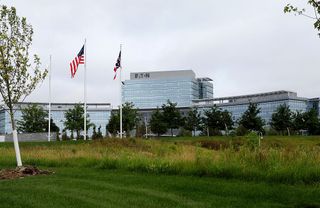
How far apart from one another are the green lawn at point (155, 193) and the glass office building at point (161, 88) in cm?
13327

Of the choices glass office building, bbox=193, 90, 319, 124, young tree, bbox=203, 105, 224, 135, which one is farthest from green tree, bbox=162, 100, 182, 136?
glass office building, bbox=193, 90, 319, 124

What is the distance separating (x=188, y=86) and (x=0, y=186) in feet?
445

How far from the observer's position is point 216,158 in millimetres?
14148

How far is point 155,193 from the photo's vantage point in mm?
9445

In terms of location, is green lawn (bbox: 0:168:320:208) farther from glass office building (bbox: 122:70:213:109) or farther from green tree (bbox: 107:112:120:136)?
glass office building (bbox: 122:70:213:109)

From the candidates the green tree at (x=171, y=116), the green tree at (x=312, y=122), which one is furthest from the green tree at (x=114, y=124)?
the green tree at (x=312, y=122)

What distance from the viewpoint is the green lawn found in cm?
834

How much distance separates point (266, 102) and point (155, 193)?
124524 mm

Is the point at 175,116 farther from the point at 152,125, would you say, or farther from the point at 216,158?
the point at 216,158

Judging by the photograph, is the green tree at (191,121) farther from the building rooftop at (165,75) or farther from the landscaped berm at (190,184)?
the building rooftop at (165,75)

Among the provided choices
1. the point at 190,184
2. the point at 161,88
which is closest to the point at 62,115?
the point at 161,88

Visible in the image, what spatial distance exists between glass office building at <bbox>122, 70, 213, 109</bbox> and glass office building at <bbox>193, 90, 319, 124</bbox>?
20.0 ft

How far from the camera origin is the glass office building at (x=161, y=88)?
5723 inches

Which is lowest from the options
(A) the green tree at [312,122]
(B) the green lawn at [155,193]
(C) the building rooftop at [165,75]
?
(B) the green lawn at [155,193]
